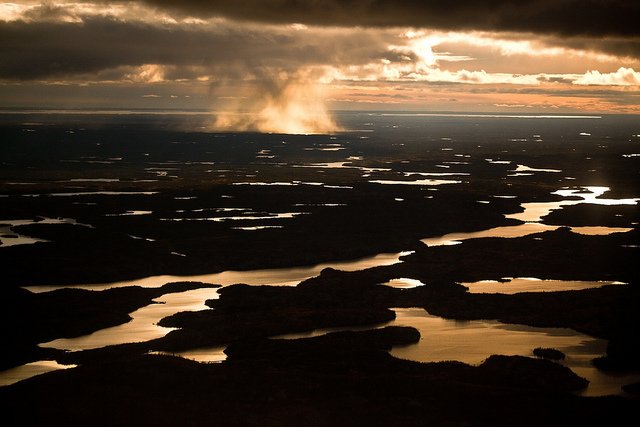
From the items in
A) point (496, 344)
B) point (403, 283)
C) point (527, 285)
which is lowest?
point (496, 344)

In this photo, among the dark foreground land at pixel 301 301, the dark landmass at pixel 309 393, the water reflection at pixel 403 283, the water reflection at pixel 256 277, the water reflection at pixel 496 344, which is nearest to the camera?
the dark landmass at pixel 309 393

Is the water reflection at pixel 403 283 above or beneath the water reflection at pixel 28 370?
above

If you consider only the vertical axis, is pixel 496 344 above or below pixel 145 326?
below

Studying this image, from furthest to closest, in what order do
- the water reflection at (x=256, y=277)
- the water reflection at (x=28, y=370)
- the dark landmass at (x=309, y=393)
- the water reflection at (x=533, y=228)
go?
1. the water reflection at (x=533, y=228)
2. the water reflection at (x=256, y=277)
3. the water reflection at (x=28, y=370)
4. the dark landmass at (x=309, y=393)

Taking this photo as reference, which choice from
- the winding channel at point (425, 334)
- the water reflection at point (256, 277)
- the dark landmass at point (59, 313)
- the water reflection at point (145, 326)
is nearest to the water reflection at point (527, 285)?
the winding channel at point (425, 334)

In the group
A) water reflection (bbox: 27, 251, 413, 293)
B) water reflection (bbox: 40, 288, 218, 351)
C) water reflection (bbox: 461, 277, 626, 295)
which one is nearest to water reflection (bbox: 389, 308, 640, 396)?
water reflection (bbox: 461, 277, 626, 295)

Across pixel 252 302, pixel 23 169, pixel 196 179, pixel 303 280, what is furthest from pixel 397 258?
pixel 23 169

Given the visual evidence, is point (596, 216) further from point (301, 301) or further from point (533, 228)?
point (301, 301)

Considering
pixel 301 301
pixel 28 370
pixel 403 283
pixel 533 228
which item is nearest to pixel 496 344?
pixel 301 301


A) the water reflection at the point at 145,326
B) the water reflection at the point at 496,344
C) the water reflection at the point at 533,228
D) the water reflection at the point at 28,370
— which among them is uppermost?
the water reflection at the point at 533,228

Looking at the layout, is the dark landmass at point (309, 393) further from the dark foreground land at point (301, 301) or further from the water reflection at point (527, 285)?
the water reflection at point (527, 285)
